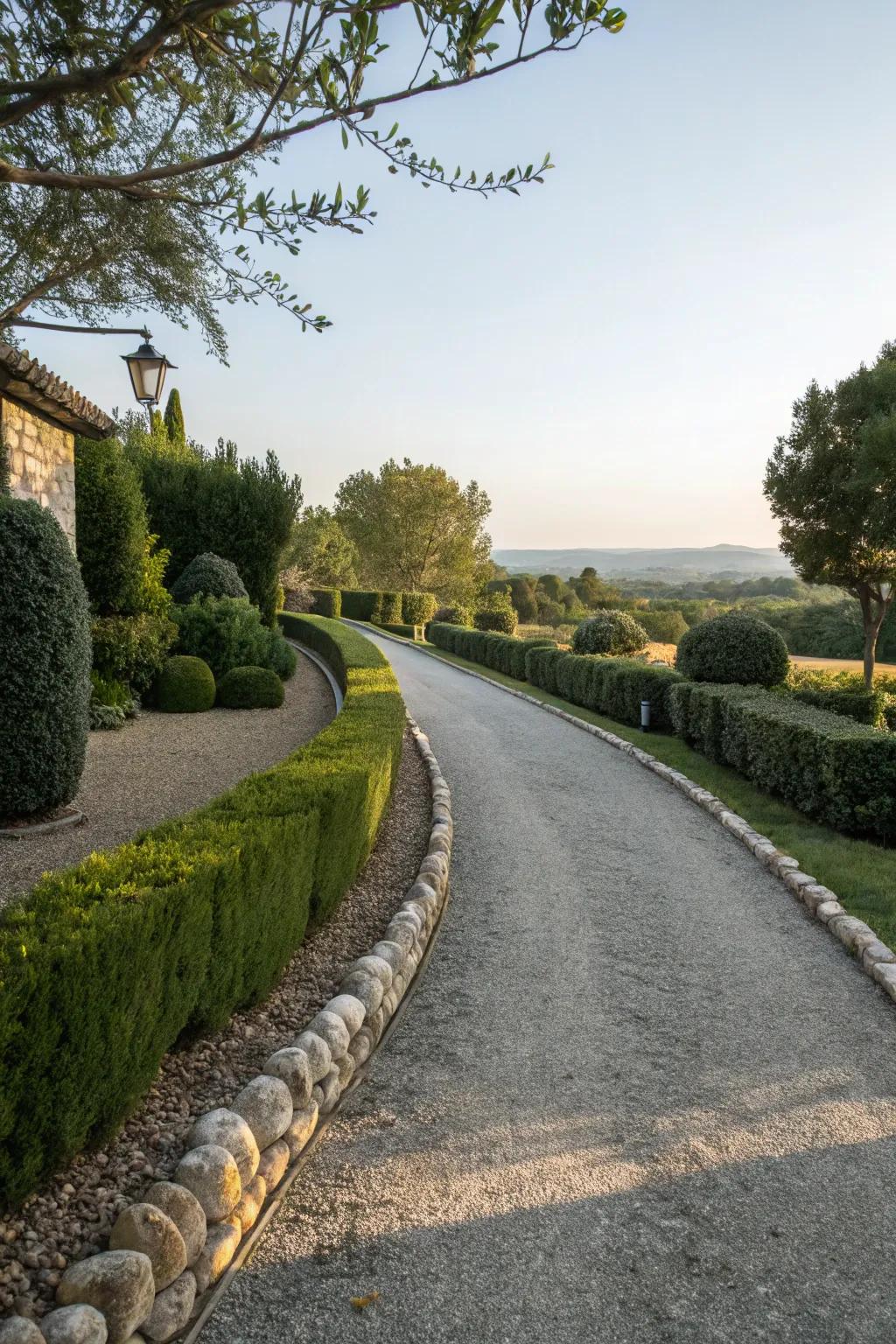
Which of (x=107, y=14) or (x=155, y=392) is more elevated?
(x=107, y=14)

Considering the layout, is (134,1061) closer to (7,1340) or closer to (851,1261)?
(7,1340)

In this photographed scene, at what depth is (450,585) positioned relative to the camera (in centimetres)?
4772

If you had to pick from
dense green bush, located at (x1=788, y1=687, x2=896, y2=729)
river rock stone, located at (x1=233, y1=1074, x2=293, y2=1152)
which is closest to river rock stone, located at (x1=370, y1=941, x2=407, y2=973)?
river rock stone, located at (x1=233, y1=1074, x2=293, y2=1152)

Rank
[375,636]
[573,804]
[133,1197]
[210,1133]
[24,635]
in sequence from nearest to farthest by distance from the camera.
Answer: [133,1197], [210,1133], [24,635], [573,804], [375,636]

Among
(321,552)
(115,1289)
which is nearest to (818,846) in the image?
(115,1289)

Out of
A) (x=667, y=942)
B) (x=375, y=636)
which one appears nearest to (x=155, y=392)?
(x=667, y=942)

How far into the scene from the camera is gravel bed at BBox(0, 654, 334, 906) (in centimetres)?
569

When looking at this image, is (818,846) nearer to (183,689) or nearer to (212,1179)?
(212,1179)

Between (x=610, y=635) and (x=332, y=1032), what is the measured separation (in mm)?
15231

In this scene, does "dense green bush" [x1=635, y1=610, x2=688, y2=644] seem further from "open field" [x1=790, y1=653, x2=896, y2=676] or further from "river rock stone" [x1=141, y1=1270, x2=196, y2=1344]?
"river rock stone" [x1=141, y1=1270, x2=196, y2=1344]

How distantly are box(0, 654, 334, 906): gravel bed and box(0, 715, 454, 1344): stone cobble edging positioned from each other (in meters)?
2.28

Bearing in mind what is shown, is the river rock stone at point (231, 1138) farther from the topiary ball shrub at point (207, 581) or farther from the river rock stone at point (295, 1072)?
the topiary ball shrub at point (207, 581)

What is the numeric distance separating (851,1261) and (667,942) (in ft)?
8.29

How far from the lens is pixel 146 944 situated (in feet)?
9.42
